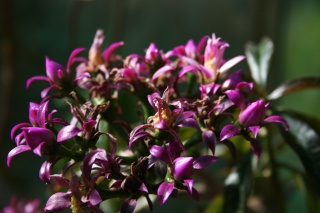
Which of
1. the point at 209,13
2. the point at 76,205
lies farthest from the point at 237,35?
the point at 76,205

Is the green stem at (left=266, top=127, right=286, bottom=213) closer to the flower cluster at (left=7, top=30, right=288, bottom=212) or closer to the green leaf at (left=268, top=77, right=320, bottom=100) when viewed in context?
the green leaf at (left=268, top=77, right=320, bottom=100)

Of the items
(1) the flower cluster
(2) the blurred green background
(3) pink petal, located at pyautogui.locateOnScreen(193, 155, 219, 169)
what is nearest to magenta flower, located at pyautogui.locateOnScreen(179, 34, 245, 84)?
(1) the flower cluster

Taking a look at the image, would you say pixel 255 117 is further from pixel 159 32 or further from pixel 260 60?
pixel 159 32

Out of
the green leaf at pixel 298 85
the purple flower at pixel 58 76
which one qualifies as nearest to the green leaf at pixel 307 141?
the green leaf at pixel 298 85

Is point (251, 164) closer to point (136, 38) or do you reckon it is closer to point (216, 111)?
point (216, 111)

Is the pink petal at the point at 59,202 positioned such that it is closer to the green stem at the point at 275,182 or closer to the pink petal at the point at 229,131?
the pink petal at the point at 229,131

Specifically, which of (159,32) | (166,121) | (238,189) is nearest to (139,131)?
(166,121)
